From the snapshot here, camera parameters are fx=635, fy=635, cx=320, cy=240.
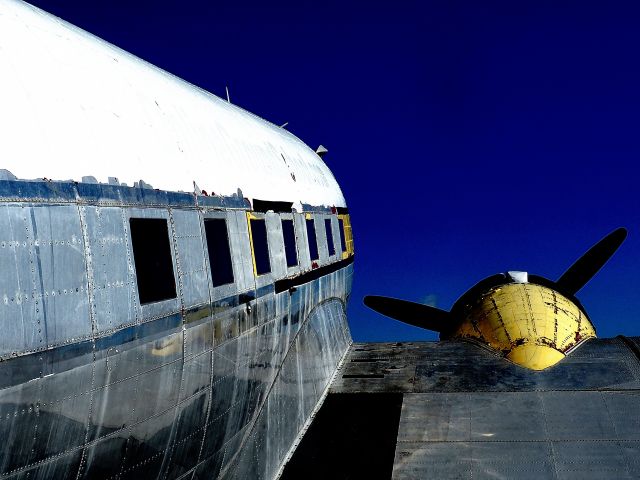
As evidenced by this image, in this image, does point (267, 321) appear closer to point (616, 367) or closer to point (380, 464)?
point (380, 464)

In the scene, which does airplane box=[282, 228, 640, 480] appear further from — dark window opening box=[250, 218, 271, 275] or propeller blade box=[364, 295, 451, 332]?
propeller blade box=[364, 295, 451, 332]

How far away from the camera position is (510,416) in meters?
7.88

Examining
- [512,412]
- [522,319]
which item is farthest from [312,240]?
[512,412]

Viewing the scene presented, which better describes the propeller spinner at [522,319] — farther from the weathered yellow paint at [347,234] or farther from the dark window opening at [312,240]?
the dark window opening at [312,240]

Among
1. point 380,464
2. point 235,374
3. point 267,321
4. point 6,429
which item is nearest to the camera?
point 6,429

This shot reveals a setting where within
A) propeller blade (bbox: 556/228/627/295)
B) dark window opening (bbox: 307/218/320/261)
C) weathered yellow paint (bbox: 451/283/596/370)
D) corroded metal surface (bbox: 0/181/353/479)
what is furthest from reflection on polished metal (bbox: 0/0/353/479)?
propeller blade (bbox: 556/228/627/295)

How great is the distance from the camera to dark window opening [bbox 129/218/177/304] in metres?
5.07

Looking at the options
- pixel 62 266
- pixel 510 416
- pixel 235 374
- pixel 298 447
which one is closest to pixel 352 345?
pixel 298 447

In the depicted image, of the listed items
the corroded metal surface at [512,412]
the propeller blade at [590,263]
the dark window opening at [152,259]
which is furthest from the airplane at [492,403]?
the propeller blade at [590,263]

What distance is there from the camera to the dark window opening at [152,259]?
16.6 feet

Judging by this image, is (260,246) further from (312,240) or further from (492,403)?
(492,403)

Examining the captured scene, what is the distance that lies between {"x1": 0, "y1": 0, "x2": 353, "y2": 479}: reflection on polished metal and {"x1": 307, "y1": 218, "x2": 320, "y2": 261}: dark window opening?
1950 mm

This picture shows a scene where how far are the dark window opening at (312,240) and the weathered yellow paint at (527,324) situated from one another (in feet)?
10.4

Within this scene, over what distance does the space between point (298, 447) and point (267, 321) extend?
2.42 m
